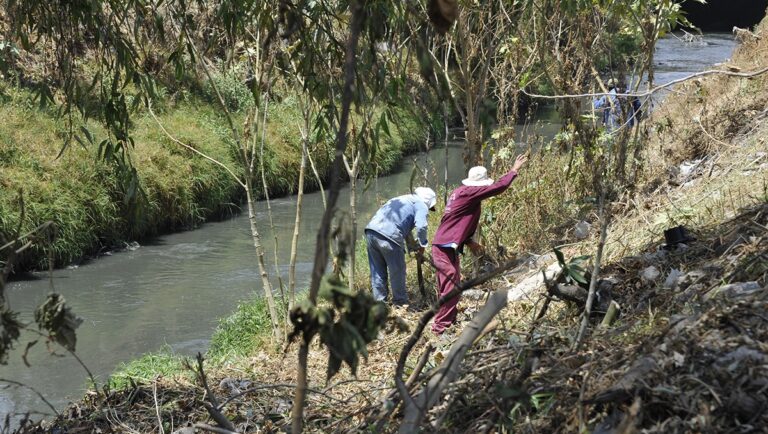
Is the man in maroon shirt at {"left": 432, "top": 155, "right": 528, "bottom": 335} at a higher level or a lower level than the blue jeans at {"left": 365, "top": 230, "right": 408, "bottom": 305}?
higher

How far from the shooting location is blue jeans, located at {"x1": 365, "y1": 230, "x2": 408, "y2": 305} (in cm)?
823

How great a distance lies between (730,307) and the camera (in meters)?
3.52

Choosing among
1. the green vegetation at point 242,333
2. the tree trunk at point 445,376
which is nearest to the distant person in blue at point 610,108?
the green vegetation at point 242,333

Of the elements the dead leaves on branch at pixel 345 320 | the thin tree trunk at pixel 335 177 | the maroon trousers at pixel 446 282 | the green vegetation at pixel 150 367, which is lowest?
the green vegetation at pixel 150 367

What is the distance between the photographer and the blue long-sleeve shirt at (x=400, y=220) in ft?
26.7

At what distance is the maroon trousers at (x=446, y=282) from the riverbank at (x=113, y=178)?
3541mm

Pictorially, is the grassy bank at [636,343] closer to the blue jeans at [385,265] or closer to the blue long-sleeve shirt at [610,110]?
the blue jeans at [385,265]

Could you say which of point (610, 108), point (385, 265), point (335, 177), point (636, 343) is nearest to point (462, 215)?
point (385, 265)

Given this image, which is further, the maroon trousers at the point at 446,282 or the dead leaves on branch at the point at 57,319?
the maroon trousers at the point at 446,282

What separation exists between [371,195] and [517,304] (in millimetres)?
9615

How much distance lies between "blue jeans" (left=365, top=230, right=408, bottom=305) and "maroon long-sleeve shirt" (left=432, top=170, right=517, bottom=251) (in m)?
0.81

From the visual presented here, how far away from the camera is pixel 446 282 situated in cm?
740

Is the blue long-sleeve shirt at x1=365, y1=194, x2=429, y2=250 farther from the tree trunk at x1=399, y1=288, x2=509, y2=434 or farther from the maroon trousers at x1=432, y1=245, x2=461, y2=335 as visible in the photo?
the tree trunk at x1=399, y1=288, x2=509, y2=434

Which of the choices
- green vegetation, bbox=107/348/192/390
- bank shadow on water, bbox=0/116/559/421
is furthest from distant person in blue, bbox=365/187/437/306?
green vegetation, bbox=107/348/192/390
